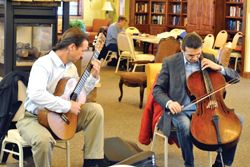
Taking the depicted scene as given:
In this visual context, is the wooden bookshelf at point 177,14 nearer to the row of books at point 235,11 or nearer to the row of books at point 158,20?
the row of books at point 158,20

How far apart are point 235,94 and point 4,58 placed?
3856 mm

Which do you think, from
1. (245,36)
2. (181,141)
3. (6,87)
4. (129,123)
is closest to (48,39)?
(129,123)

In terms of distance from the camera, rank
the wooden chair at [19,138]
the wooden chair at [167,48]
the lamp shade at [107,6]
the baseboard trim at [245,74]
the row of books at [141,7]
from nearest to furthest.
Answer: the wooden chair at [19,138], the wooden chair at [167,48], the baseboard trim at [245,74], the row of books at [141,7], the lamp shade at [107,6]

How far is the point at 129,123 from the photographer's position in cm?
563

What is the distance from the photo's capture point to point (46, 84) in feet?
10.7

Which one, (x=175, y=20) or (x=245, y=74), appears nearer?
(x=245, y=74)

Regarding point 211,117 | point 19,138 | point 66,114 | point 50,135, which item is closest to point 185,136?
point 211,117

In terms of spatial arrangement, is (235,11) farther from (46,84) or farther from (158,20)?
(46,84)

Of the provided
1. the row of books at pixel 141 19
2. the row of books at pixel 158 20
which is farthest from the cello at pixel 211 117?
the row of books at pixel 141 19

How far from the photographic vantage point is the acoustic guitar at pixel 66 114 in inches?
128

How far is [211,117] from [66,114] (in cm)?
96

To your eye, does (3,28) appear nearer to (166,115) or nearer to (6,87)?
(6,87)

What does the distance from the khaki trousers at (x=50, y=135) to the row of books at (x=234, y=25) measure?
7.94m

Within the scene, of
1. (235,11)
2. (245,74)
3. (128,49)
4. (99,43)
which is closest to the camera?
(99,43)
